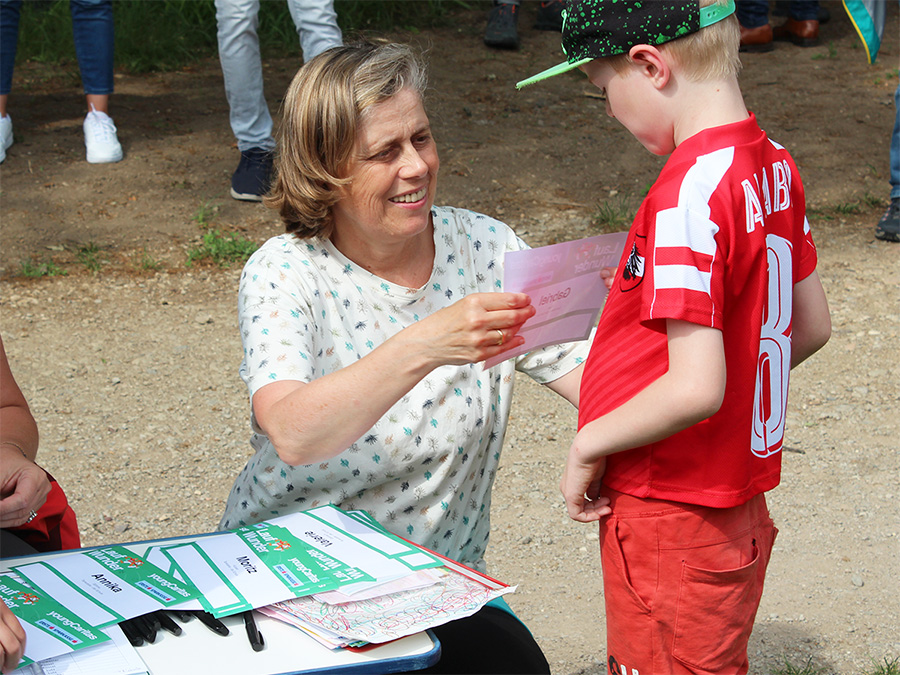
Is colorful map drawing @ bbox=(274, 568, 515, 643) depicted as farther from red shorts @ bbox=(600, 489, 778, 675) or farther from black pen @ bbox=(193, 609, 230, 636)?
red shorts @ bbox=(600, 489, 778, 675)

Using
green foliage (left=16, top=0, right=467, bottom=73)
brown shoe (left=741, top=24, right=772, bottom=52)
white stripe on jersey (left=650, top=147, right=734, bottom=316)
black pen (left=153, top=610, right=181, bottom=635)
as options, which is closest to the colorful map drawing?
black pen (left=153, top=610, right=181, bottom=635)

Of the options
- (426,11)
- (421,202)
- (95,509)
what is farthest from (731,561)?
(426,11)

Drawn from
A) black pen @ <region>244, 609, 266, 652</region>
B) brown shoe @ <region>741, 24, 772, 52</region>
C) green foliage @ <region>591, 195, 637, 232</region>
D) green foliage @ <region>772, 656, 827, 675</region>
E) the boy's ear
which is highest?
the boy's ear

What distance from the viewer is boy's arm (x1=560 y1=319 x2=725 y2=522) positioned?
1.39 metres

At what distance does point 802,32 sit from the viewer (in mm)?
7621

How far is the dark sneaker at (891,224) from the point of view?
4.75 m

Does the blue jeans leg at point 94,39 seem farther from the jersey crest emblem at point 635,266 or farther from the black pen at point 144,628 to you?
the black pen at point 144,628

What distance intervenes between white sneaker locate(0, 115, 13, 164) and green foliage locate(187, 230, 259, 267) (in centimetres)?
151

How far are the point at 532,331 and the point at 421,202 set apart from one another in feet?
1.47

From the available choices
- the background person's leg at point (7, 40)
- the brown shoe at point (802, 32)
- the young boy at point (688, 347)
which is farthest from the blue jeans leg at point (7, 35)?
the brown shoe at point (802, 32)

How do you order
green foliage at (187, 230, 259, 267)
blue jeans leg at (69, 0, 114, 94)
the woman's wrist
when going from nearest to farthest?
the woman's wrist, green foliage at (187, 230, 259, 267), blue jeans leg at (69, 0, 114, 94)

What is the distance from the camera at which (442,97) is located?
21.2 ft

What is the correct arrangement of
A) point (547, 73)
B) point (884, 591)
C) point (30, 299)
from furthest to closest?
1. point (30, 299)
2. point (884, 591)
3. point (547, 73)

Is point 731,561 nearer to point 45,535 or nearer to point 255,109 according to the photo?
point 45,535
